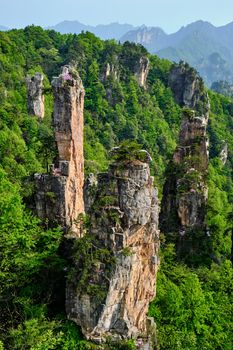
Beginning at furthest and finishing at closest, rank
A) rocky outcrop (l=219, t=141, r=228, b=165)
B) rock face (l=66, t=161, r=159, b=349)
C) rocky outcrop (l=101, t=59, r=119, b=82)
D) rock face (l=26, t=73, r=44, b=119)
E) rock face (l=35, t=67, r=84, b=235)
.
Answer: rocky outcrop (l=101, t=59, r=119, b=82)
rocky outcrop (l=219, t=141, r=228, b=165)
rock face (l=26, t=73, r=44, b=119)
rock face (l=35, t=67, r=84, b=235)
rock face (l=66, t=161, r=159, b=349)

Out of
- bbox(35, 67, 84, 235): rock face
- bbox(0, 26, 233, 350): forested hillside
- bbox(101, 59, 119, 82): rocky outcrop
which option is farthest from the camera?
bbox(101, 59, 119, 82): rocky outcrop

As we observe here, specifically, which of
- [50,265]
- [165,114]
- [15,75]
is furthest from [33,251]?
[165,114]

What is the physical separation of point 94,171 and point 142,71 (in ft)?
171

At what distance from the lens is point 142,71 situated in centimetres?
10038

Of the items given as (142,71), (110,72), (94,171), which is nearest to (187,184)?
(94,171)

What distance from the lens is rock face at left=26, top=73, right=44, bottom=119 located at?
67.2 metres

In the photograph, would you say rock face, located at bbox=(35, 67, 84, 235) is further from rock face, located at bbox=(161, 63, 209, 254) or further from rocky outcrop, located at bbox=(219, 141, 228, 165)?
rocky outcrop, located at bbox=(219, 141, 228, 165)

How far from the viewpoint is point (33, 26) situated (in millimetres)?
107250

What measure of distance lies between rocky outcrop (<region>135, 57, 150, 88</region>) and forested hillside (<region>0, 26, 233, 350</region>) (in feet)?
2.95

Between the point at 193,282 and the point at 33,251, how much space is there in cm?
1127

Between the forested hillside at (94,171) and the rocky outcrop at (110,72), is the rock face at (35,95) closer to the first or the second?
the forested hillside at (94,171)

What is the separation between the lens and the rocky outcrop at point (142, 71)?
99.7 m

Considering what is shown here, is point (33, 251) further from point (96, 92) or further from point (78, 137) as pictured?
point (96, 92)

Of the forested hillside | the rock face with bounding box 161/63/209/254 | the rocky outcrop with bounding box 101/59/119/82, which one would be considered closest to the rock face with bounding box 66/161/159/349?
the forested hillside
